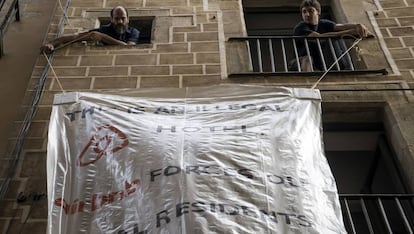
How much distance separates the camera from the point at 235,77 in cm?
461

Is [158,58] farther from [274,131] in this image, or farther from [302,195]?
[302,195]

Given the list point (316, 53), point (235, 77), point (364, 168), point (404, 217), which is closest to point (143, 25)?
point (235, 77)

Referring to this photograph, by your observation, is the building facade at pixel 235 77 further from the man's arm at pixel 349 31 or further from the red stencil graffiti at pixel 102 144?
the red stencil graffiti at pixel 102 144

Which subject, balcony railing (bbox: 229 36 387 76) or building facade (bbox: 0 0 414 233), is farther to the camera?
balcony railing (bbox: 229 36 387 76)

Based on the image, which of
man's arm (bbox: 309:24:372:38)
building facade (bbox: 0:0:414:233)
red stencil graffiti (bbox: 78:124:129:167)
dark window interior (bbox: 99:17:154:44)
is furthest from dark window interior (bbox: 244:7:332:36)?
red stencil graffiti (bbox: 78:124:129:167)

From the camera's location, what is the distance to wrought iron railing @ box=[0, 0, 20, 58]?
514 centimetres

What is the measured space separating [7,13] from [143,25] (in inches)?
51.1

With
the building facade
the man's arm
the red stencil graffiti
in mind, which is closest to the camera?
the red stencil graffiti

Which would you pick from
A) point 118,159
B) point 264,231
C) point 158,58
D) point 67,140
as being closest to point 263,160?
point 264,231

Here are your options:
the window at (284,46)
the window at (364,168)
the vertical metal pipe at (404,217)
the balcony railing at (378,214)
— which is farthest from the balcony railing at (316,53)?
the vertical metal pipe at (404,217)

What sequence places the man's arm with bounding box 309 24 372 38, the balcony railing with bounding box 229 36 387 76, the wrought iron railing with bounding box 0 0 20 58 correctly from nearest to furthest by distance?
the balcony railing with bounding box 229 36 387 76, the man's arm with bounding box 309 24 372 38, the wrought iron railing with bounding box 0 0 20 58

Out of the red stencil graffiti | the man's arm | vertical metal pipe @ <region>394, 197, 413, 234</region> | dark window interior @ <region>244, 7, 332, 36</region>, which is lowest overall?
vertical metal pipe @ <region>394, 197, 413, 234</region>

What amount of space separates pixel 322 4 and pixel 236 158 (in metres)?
3.47

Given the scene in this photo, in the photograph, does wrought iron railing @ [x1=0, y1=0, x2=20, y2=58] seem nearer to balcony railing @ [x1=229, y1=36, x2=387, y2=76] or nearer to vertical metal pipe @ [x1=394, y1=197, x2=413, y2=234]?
balcony railing @ [x1=229, y1=36, x2=387, y2=76]
